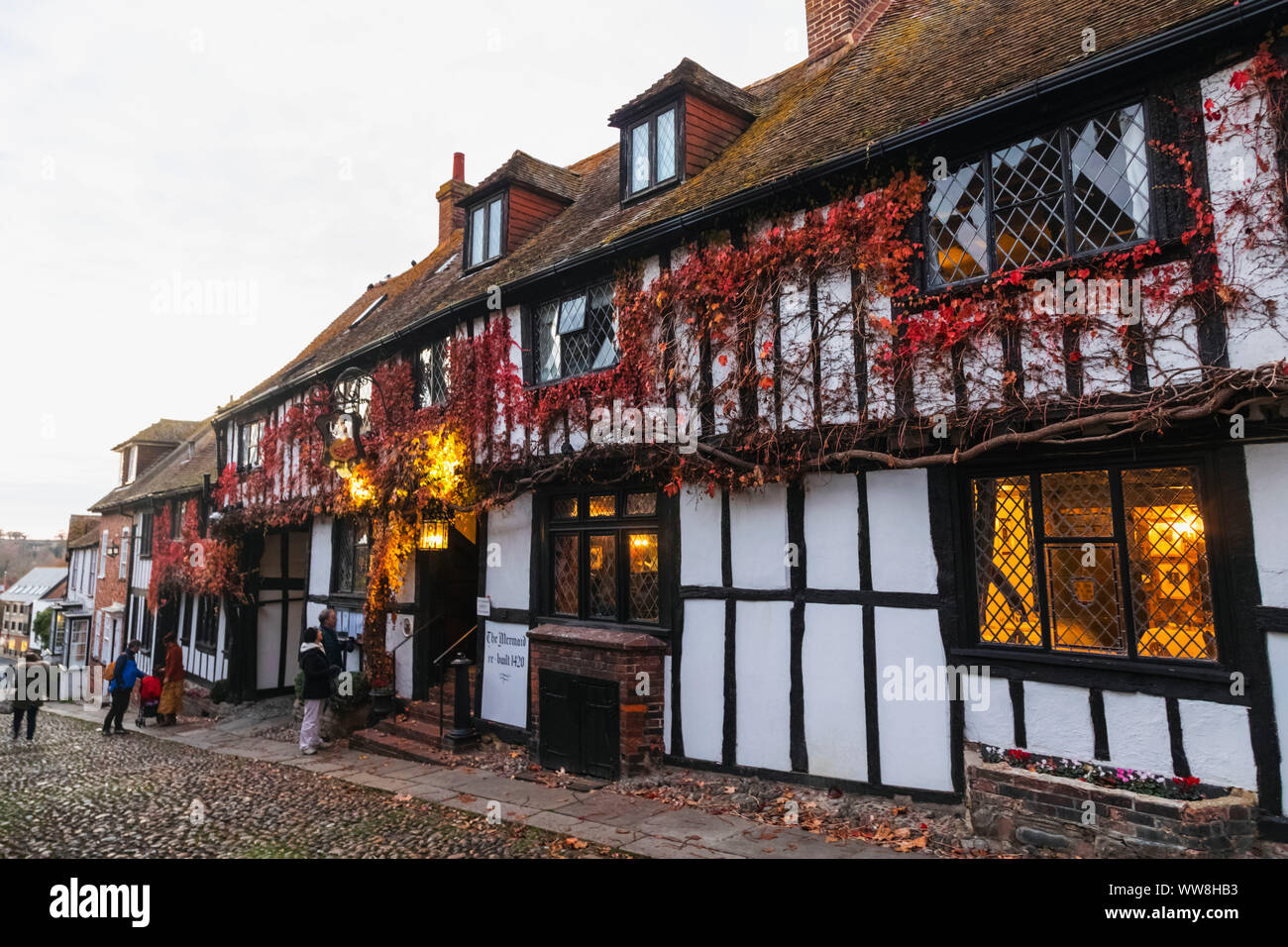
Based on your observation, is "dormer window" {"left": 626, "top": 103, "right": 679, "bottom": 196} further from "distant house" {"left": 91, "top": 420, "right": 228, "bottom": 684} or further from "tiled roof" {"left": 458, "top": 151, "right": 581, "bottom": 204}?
"distant house" {"left": 91, "top": 420, "right": 228, "bottom": 684}

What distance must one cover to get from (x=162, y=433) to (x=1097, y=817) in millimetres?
34288

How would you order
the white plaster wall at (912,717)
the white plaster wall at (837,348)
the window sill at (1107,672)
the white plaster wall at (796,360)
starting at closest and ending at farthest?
the window sill at (1107,672)
the white plaster wall at (912,717)
the white plaster wall at (837,348)
the white plaster wall at (796,360)

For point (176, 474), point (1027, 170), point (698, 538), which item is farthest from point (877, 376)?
point (176, 474)

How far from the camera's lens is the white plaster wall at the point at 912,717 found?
620 cm

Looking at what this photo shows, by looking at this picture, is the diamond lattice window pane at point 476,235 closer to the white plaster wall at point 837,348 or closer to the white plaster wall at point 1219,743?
the white plaster wall at point 837,348

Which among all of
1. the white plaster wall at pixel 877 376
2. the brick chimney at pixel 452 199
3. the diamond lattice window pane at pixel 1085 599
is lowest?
the diamond lattice window pane at pixel 1085 599

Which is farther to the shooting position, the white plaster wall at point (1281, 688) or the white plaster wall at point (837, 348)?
the white plaster wall at point (837, 348)

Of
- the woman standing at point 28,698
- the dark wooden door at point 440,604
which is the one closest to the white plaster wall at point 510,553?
the dark wooden door at point 440,604

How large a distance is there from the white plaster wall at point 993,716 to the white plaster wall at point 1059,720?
0.13 meters

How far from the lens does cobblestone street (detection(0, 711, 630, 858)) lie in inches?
249

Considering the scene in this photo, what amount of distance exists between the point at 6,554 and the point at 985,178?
108m

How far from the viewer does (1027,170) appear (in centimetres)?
620

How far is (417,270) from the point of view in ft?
60.0

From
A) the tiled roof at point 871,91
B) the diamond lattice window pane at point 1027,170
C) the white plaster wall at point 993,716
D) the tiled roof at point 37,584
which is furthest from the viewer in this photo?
the tiled roof at point 37,584
